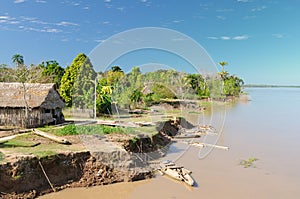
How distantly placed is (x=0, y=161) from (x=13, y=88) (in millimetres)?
7068

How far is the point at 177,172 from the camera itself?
10.3 metres

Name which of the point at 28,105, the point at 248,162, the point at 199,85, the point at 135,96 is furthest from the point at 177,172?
the point at 199,85

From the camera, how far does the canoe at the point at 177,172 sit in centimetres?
982

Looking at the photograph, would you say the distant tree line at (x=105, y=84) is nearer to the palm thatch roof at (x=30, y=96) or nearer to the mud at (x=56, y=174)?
the palm thatch roof at (x=30, y=96)

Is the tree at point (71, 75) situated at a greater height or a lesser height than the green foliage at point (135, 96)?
greater

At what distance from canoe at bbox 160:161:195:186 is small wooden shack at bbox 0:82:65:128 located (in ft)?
21.4

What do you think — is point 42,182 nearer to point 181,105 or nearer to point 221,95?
point 181,105

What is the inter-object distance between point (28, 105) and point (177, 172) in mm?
7806

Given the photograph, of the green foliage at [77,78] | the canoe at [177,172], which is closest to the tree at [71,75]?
the green foliage at [77,78]

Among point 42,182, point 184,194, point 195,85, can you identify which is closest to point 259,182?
point 184,194

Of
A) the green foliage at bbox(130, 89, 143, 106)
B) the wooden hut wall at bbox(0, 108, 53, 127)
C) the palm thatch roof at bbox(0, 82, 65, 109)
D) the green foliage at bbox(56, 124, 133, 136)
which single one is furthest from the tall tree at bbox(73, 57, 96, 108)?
the green foliage at bbox(130, 89, 143, 106)

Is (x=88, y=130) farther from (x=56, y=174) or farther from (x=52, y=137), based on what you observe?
(x=56, y=174)

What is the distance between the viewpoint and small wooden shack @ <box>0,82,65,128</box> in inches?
518

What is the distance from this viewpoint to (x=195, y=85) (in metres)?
44.4
